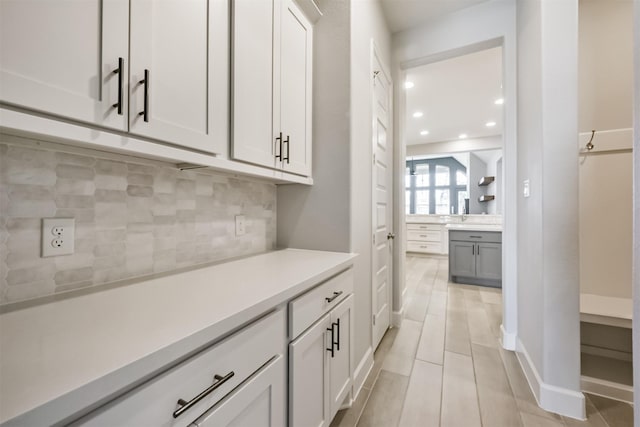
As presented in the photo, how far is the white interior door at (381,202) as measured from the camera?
2078 millimetres

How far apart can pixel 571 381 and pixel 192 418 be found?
196 centimetres

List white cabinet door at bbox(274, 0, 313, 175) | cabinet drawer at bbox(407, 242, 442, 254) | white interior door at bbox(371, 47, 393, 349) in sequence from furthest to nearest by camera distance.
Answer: cabinet drawer at bbox(407, 242, 442, 254) < white interior door at bbox(371, 47, 393, 349) < white cabinet door at bbox(274, 0, 313, 175)

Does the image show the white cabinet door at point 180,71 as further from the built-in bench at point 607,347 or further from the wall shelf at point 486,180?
the wall shelf at point 486,180

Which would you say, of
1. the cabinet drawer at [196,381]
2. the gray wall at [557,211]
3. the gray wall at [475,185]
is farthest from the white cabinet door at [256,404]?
the gray wall at [475,185]

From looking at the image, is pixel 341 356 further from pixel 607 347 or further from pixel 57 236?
pixel 607 347

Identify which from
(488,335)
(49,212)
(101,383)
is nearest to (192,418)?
(101,383)

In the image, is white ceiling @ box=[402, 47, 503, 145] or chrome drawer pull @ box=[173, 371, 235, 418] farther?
white ceiling @ box=[402, 47, 503, 145]

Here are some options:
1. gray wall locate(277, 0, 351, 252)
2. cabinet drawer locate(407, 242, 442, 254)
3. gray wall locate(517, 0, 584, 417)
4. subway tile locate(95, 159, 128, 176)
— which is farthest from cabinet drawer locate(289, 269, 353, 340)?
cabinet drawer locate(407, 242, 442, 254)

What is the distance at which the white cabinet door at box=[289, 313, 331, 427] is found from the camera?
942mm

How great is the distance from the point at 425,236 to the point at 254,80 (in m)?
6.34

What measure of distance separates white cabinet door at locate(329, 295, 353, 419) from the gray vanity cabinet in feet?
10.3

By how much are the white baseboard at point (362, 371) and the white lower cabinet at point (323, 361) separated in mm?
147

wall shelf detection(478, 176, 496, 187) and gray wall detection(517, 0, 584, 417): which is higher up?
wall shelf detection(478, 176, 496, 187)

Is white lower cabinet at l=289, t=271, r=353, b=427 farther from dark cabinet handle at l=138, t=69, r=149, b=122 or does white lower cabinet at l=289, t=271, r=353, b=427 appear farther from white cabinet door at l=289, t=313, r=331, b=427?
dark cabinet handle at l=138, t=69, r=149, b=122
